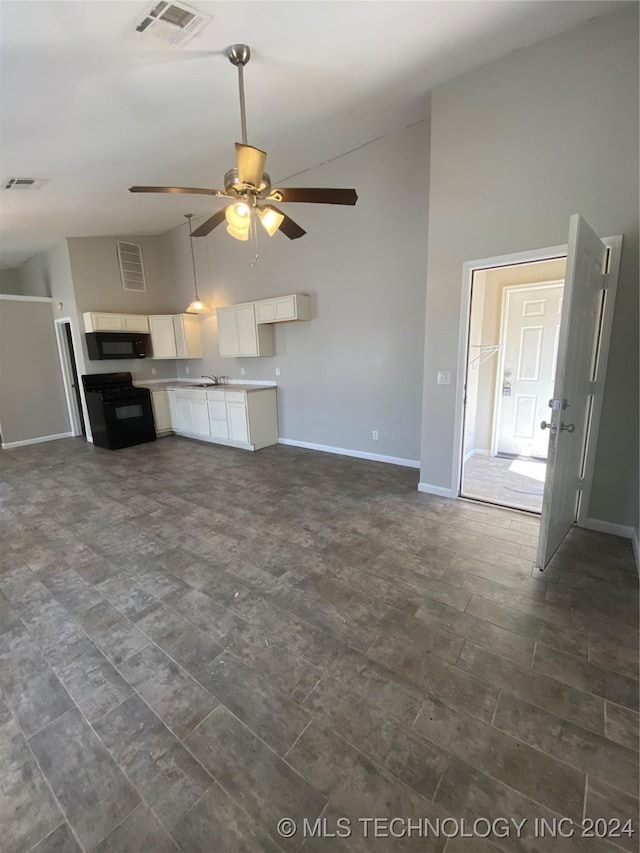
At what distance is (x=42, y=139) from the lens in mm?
3102

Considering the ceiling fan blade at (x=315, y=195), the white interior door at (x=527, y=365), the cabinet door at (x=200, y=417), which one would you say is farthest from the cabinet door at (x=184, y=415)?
the white interior door at (x=527, y=365)

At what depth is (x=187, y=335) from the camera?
646 centimetres

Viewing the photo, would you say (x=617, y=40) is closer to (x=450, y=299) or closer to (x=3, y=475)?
(x=450, y=299)

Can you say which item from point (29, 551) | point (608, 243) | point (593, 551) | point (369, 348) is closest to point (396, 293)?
point (369, 348)

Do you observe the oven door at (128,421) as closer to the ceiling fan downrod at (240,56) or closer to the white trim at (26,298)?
the white trim at (26,298)

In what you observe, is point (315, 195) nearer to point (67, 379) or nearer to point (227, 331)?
point (227, 331)

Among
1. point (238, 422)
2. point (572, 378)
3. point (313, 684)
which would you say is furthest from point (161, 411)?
point (572, 378)

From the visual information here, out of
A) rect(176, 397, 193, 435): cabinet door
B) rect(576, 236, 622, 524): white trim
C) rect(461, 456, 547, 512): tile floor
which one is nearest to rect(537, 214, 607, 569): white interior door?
rect(576, 236, 622, 524): white trim

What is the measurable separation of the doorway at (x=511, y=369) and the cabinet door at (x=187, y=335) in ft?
15.2

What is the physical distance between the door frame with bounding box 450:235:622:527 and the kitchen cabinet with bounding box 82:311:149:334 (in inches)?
216

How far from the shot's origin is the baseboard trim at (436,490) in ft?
11.4

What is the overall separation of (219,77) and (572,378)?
10.5 ft

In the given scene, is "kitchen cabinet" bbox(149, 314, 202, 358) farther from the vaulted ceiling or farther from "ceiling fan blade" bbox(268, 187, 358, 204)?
"ceiling fan blade" bbox(268, 187, 358, 204)

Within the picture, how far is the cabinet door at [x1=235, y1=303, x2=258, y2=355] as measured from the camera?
5211 millimetres
